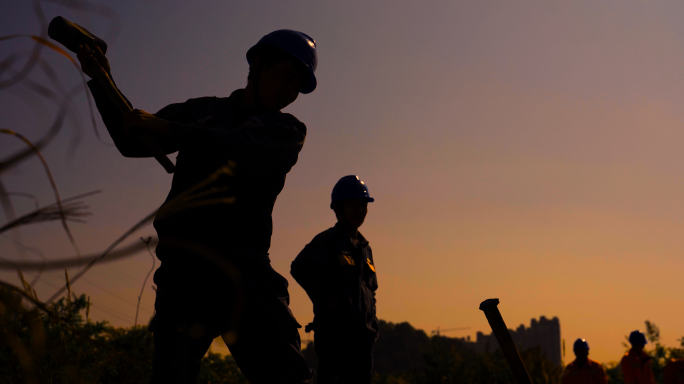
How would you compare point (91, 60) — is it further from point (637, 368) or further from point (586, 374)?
point (637, 368)

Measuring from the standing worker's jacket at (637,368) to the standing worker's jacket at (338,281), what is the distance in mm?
7565

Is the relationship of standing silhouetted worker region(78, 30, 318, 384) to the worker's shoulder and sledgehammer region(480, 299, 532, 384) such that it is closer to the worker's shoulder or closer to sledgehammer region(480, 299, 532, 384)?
the worker's shoulder

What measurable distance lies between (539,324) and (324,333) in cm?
8193

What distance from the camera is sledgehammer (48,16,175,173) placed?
1985 millimetres

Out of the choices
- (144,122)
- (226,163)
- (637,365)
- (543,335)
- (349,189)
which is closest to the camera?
(144,122)

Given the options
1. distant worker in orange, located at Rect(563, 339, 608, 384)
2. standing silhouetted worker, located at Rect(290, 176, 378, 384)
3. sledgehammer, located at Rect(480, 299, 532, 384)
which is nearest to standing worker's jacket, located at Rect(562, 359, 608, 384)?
distant worker in orange, located at Rect(563, 339, 608, 384)

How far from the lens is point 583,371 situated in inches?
360

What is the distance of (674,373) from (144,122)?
1088 cm

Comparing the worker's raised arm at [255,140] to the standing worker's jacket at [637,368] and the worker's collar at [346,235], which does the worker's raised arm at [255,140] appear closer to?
the worker's collar at [346,235]

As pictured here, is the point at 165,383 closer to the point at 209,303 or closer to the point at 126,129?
the point at 209,303

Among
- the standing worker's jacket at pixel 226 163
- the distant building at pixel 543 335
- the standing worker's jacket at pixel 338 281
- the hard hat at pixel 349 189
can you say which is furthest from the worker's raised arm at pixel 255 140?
the distant building at pixel 543 335

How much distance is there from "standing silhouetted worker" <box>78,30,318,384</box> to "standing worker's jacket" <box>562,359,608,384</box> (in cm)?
857

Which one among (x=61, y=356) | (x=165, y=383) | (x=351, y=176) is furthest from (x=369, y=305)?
(x=61, y=356)

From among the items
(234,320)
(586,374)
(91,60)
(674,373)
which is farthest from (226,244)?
(674,373)
